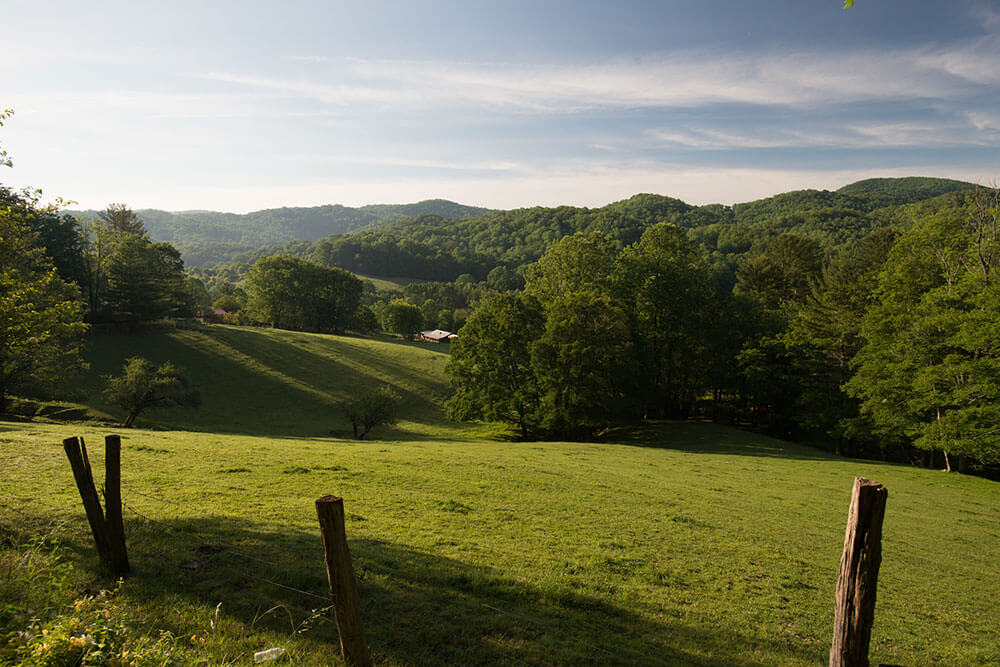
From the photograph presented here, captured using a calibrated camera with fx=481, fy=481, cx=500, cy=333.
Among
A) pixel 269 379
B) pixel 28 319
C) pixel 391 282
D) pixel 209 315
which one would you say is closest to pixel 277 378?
pixel 269 379

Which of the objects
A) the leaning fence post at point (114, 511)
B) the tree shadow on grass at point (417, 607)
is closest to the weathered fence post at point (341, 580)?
the tree shadow on grass at point (417, 607)

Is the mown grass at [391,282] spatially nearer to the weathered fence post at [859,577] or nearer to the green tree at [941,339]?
the green tree at [941,339]

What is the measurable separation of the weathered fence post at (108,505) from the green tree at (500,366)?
30.9 metres

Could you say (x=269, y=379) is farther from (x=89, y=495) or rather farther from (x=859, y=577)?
(x=859, y=577)

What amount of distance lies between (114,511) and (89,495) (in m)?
0.43

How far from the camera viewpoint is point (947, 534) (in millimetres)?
16125

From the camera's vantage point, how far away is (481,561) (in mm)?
9602

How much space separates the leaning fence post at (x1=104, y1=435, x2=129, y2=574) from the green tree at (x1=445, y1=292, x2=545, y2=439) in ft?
101

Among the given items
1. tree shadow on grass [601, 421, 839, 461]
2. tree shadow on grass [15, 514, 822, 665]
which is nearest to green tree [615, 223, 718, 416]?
tree shadow on grass [601, 421, 839, 461]

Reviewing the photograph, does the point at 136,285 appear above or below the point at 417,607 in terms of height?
above

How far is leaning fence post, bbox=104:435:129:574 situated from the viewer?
7.34m

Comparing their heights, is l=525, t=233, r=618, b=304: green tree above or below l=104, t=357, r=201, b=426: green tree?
above

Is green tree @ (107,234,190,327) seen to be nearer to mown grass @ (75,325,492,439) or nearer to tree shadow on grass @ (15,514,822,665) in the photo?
mown grass @ (75,325,492,439)

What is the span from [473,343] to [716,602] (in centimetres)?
3330
